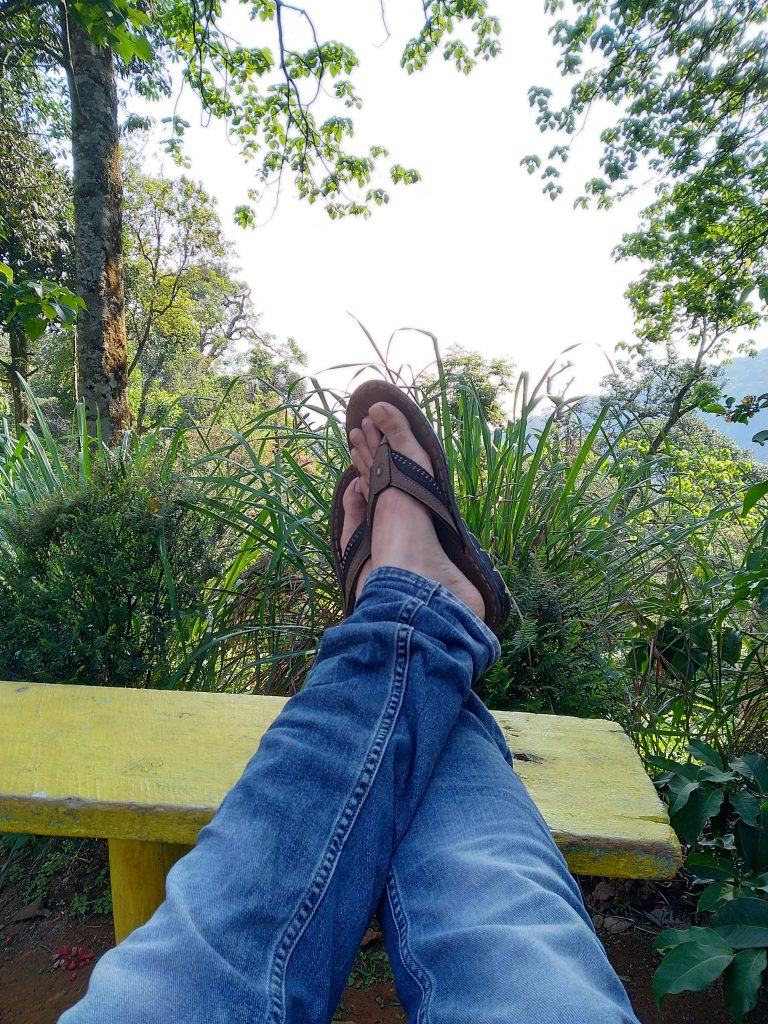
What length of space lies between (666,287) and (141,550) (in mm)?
9314

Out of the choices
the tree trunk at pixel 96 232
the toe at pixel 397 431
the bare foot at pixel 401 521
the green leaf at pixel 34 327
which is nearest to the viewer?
the bare foot at pixel 401 521

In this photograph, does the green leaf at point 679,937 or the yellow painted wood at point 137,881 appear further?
the yellow painted wood at point 137,881

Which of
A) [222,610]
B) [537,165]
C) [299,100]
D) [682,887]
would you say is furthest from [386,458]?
[537,165]

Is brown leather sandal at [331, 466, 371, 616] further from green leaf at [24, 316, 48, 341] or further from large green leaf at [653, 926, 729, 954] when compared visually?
green leaf at [24, 316, 48, 341]

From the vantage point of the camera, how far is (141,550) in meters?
1.38

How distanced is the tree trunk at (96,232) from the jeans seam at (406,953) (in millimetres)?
2315

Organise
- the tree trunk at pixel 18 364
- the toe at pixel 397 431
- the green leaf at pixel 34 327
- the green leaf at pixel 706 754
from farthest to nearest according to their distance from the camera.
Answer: the tree trunk at pixel 18 364 < the green leaf at pixel 34 327 < the toe at pixel 397 431 < the green leaf at pixel 706 754

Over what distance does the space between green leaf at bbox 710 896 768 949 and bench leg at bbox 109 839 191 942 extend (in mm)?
846

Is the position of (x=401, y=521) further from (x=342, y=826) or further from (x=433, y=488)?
(x=342, y=826)

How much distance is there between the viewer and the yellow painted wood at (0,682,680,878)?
2.64ft

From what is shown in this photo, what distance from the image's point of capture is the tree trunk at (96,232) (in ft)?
8.46

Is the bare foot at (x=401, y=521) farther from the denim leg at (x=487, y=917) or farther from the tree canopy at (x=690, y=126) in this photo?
the tree canopy at (x=690, y=126)

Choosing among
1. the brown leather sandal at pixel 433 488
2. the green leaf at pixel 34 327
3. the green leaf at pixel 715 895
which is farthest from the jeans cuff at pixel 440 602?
the green leaf at pixel 34 327

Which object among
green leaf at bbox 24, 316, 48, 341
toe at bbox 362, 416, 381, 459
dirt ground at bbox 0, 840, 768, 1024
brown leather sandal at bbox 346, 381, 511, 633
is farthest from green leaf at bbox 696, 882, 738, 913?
green leaf at bbox 24, 316, 48, 341
